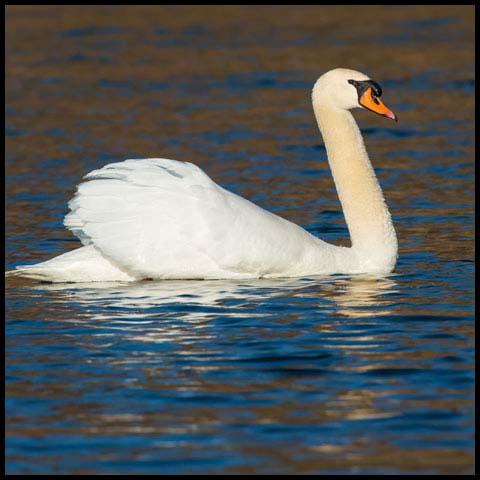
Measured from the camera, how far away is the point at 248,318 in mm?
10359

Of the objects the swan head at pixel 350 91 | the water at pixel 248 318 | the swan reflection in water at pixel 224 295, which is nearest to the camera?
the water at pixel 248 318

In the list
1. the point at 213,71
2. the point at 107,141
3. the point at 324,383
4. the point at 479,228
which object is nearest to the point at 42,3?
the point at 213,71

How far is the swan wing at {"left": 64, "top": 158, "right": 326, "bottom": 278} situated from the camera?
445 inches

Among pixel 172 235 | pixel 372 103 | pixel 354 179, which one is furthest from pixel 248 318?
pixel 372 103

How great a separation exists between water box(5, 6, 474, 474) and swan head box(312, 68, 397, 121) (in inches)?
50.9

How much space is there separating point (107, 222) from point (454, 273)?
2.63 metres

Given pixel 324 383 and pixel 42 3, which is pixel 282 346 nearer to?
pixel 324 383

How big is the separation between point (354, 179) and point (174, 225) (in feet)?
5.38

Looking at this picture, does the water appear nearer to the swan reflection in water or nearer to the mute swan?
the swan reflection in water

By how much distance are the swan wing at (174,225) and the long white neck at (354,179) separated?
745 mm

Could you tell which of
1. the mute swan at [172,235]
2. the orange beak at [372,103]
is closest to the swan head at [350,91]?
the orange beak at [372,103]

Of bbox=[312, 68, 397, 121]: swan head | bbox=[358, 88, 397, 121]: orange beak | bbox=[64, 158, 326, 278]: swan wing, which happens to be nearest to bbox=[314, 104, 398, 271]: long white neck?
bbox=[312, 68, 397, 121]: swan head

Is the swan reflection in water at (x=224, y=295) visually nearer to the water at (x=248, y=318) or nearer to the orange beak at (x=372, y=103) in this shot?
the water at (x=248, y=318)

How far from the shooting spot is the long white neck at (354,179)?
473 inches
